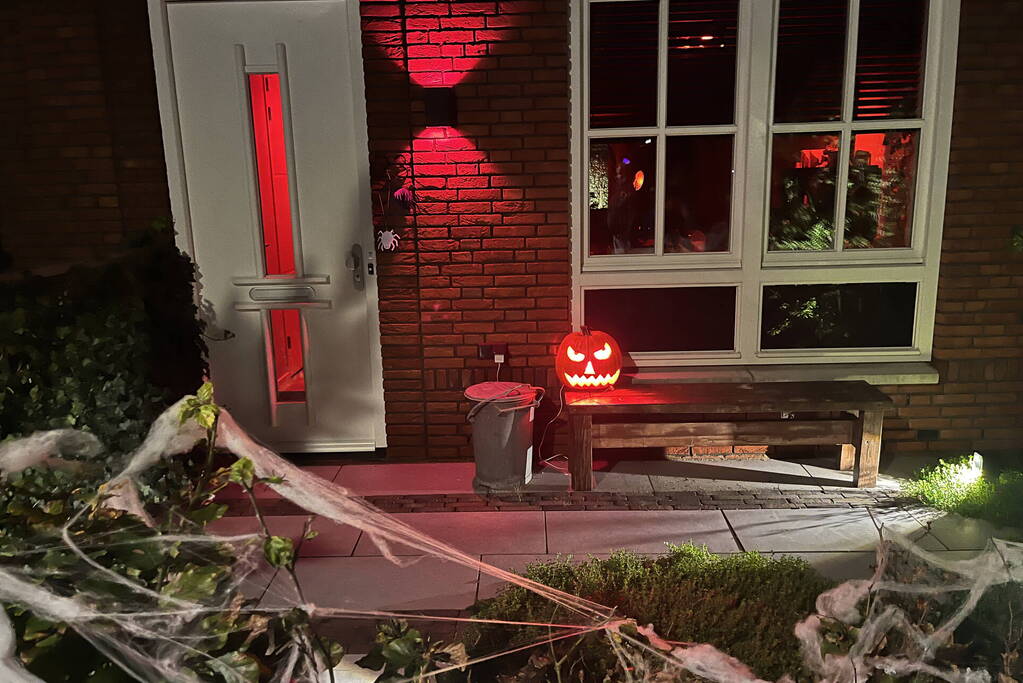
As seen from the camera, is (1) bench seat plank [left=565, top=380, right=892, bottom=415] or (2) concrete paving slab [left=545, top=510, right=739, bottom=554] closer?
(2) concrete paving slab [left=545, top=510, right=739, bottom=554]

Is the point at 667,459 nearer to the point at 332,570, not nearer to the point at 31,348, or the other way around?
the point at 332,570

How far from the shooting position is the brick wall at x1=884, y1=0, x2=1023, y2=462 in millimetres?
4836

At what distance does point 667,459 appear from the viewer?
5371mm

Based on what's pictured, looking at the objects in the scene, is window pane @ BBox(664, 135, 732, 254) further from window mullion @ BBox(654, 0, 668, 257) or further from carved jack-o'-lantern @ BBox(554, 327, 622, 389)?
carved jack-o'-lantern @ BBox(554, 327, 622, 389)

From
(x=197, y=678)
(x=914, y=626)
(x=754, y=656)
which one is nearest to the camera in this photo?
(x=197, y=678)

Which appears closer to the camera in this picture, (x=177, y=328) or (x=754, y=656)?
(x=754, y=656)

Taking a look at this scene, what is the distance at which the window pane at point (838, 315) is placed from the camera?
5.26 metres

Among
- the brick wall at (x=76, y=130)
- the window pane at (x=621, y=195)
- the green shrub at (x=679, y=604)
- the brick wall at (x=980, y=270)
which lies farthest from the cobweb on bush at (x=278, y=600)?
the brick wall at (x=76, y=130)

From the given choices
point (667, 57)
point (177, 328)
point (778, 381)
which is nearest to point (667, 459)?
point (778, 381)

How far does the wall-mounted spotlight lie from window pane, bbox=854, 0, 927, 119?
8.30 ft

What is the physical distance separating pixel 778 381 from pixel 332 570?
3.00m

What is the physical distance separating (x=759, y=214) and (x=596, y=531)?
2.31 m

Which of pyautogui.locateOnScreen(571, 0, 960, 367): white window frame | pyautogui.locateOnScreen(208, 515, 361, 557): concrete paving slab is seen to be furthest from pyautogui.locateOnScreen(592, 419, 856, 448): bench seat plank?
pyautogui.locateOnScreen(208, 515, 361, 557): concrete paving slab

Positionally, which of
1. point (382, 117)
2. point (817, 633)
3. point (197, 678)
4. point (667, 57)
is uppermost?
point (667, 57)
